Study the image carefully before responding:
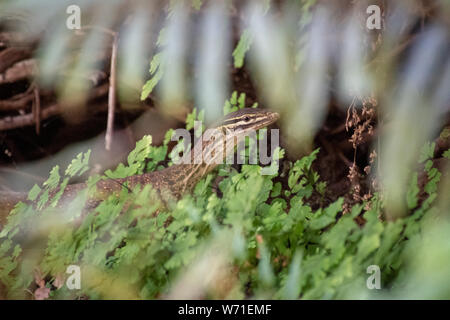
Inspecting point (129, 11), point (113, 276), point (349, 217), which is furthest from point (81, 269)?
point (129, 11)

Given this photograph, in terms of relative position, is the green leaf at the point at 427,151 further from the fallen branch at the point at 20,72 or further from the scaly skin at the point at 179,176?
the fallen branch at the point at 20,72

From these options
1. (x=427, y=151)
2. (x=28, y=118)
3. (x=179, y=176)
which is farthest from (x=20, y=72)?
(x=427, y=151)

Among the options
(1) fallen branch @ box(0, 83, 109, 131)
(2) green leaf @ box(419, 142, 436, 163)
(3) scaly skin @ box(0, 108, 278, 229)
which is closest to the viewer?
(2) green leaf @ box(419, 142, 436, 163)

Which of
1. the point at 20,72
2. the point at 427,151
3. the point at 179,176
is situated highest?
the point at 20,72

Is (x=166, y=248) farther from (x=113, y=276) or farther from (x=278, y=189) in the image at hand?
(x=278, y=189)

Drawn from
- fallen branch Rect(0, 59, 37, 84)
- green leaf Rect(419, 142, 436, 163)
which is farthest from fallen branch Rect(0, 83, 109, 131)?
green leaf Rect(419, 142, 436, 163)

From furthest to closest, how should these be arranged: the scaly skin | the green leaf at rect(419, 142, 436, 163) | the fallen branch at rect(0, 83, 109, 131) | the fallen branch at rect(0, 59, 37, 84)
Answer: the fallen branch at rect(0, 83, 109, 131) < the fallen branch at rect(0, 59, 37, 84) < the scaly skin < the green leaf at rect(419, 142, 436, 163)

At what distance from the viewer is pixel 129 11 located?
2980 millimetres

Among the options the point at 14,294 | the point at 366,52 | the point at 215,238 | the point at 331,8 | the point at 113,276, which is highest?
the point at 331,8

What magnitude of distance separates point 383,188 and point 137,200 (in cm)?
89

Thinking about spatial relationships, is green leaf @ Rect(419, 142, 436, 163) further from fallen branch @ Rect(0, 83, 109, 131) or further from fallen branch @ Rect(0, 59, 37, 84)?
fallen branch @ Rect(0, 59, 37, 84)

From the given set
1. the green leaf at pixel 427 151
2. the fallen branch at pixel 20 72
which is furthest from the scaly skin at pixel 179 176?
the fallen branch at pixel 20 72

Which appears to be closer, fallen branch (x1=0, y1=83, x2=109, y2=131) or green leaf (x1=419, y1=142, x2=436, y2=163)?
green leaf (x1=419, y1=142, x2=436, y2=163)

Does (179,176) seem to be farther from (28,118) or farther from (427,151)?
(28,118)
